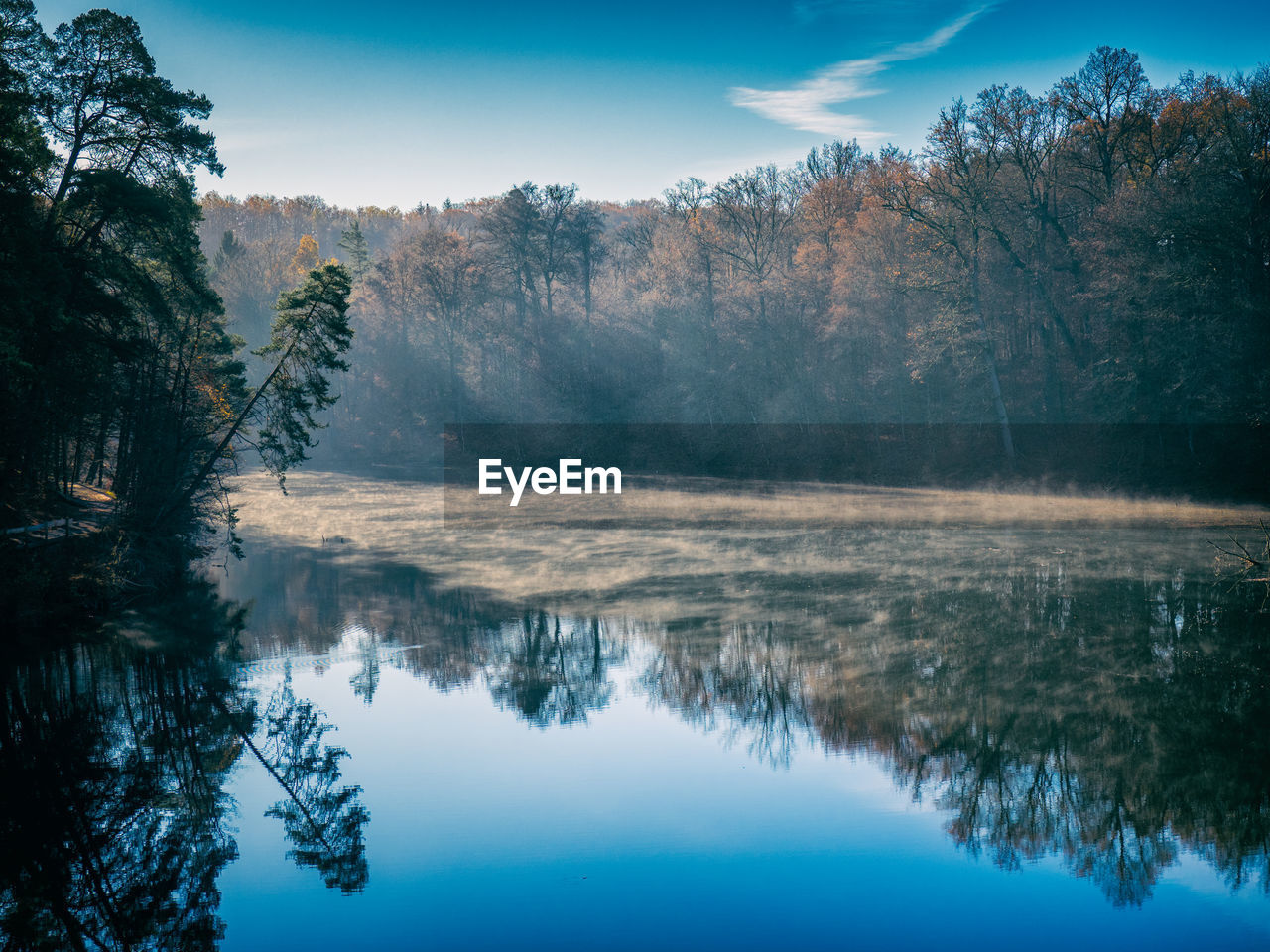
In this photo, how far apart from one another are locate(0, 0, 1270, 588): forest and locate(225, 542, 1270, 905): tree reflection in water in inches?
299

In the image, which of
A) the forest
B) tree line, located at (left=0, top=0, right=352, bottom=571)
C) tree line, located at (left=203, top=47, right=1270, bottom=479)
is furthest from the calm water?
tree line, located at (left=203, top=47, right=1270, bottom=479)

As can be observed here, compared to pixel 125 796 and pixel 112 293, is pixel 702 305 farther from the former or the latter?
pixel 125 796

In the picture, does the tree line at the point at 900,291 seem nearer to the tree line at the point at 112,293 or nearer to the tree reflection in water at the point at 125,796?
the tree line at the point at 112,293

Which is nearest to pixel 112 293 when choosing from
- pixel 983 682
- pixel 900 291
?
pixel 983 682

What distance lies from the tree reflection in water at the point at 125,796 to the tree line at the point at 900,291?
31341 mm

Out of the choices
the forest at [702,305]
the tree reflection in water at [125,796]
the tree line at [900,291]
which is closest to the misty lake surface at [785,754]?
the tree reflection in water at [125,796]

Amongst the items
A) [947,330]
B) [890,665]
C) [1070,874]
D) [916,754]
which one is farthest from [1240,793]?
[947,330]

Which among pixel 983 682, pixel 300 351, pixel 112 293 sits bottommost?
pixel 983 682

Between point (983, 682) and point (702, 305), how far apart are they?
42182 mm

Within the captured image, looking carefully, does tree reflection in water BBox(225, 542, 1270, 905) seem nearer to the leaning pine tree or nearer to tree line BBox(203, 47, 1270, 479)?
the leaning pine tree

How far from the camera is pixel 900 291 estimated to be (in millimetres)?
42812

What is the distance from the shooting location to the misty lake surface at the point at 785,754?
27.9 feet

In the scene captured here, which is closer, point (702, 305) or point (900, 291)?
point (900, 291)

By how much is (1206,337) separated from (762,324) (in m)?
23.9
